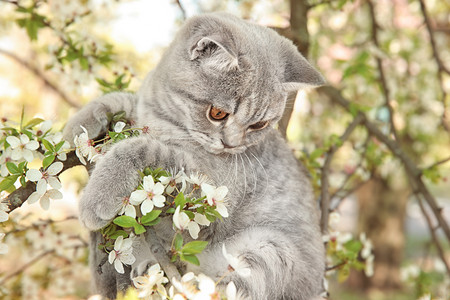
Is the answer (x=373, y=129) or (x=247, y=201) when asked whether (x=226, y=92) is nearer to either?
(x=247, y=201)

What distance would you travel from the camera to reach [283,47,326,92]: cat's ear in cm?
185

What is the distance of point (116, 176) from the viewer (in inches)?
58.0

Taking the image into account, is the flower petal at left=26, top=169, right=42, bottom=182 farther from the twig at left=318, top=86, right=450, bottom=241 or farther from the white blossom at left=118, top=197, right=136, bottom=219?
the twig at left=318, top=86, right=450, bottom=241

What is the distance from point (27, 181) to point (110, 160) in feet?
0.87

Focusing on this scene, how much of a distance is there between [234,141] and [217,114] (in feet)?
0.41

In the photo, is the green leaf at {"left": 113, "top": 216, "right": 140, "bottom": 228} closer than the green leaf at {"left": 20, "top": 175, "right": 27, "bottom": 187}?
Yes

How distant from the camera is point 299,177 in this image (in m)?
2.03

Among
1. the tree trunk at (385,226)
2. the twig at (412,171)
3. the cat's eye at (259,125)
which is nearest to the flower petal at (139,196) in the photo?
the cat's eye at (259,125)

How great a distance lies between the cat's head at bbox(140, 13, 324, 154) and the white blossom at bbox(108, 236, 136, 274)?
60 cm

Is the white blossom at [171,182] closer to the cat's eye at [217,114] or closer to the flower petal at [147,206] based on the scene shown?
the flower petal at [147,206]

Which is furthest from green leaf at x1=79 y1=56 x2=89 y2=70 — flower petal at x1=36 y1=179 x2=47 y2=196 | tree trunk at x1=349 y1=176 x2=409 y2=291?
tree trunk at x1=349 y1=176 x2=409 y2=291

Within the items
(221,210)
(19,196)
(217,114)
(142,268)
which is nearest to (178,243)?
(221,210)

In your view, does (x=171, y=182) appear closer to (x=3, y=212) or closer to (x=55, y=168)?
(x=55, y=168)

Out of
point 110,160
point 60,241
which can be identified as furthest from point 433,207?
point 60,241
